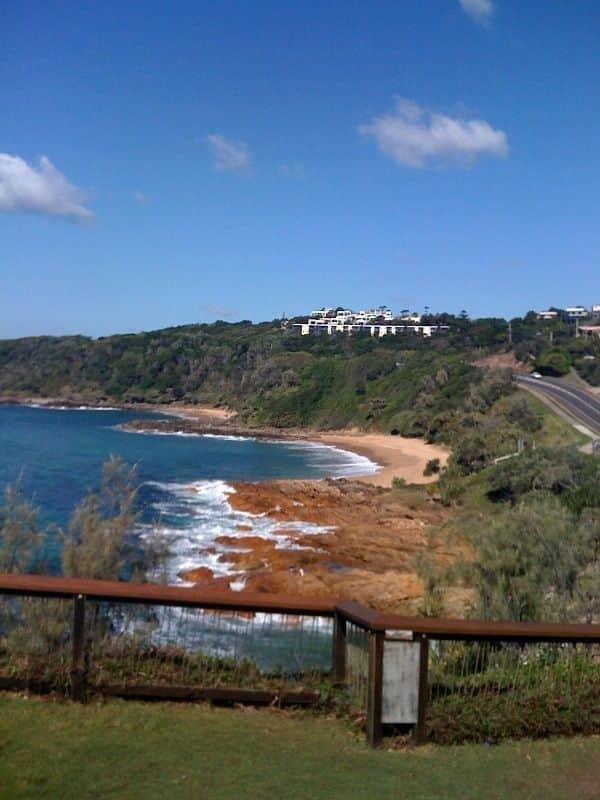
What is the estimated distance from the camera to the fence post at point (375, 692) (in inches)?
210

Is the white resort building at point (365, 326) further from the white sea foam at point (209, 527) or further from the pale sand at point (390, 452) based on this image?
the white sea foam at point (209, 527)

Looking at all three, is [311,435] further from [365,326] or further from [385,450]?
[365,326]

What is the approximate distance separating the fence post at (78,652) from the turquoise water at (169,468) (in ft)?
45.4

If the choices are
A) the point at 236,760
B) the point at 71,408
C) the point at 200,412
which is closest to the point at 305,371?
the point at 200,412

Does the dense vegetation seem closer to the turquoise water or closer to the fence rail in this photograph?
the turquoise water

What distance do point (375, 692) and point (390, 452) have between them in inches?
2597

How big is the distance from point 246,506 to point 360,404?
5274 centimetres

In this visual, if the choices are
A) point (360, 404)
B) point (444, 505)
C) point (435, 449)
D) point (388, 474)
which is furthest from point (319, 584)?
point (360, 404)

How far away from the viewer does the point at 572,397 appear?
222 feet

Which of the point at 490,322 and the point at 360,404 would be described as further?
the point at 490,322

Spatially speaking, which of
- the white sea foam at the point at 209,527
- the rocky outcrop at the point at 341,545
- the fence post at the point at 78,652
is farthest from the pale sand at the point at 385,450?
the fence post at the point at 78,652

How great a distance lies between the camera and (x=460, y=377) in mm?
83625

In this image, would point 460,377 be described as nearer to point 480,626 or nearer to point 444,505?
point 444,505

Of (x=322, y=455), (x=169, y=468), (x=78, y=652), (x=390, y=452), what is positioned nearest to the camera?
(x=78, y=652)
